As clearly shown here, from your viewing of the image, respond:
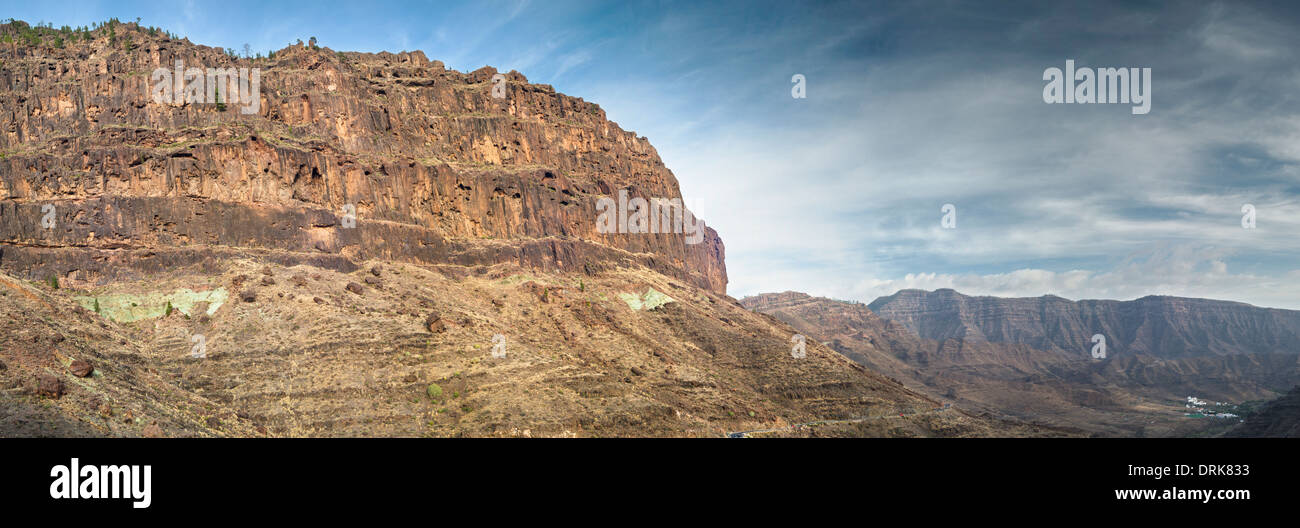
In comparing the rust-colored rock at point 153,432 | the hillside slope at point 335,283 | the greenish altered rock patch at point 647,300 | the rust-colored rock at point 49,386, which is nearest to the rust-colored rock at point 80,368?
the hillside slope at point 335,283

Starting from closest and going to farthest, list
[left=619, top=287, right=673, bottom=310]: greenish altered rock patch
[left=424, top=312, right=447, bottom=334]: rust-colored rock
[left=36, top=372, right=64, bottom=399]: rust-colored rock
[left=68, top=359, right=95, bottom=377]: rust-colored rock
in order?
[left=36, top=372, right=64, bottom=399]: rust-colored rock < [left=68, top=359, right=95, bottom=377]: rust-colored rock < [left=424, top=312, right=447, bottom=334]: rust-colored rock < [left=619, top=287, right=673, bottom=310]: greenish altered rock patch

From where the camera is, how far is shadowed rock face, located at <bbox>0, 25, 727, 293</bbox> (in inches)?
3238

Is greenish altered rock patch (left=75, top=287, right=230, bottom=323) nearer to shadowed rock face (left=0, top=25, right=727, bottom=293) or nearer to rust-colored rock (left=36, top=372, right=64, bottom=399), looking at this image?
shadowed rock face (left=0, top=25, right=727, bottom=293)

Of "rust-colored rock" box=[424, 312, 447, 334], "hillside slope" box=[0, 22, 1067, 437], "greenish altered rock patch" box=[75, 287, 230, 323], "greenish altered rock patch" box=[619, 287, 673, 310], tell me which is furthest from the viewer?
"greenish altered rock patch" box=[619, 287, 673, 310]

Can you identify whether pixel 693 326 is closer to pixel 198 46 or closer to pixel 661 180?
pixel 661 180

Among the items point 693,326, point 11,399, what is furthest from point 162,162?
point 693,326

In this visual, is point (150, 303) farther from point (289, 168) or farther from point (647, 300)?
point (647, 300)

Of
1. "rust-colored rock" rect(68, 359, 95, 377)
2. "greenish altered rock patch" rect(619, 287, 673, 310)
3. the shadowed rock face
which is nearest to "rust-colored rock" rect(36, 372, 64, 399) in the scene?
"rust-colored rock" rect(68, 359, 95, 377)

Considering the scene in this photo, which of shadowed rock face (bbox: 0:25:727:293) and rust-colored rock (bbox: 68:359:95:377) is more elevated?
shadowed rock face (bbox: 0:25:727:293)

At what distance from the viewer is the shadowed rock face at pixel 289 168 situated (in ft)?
270

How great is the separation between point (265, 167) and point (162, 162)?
11.3 m

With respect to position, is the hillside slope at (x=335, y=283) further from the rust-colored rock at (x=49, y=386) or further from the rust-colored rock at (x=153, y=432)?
the rust-colored rock at (x=153, y=432)
